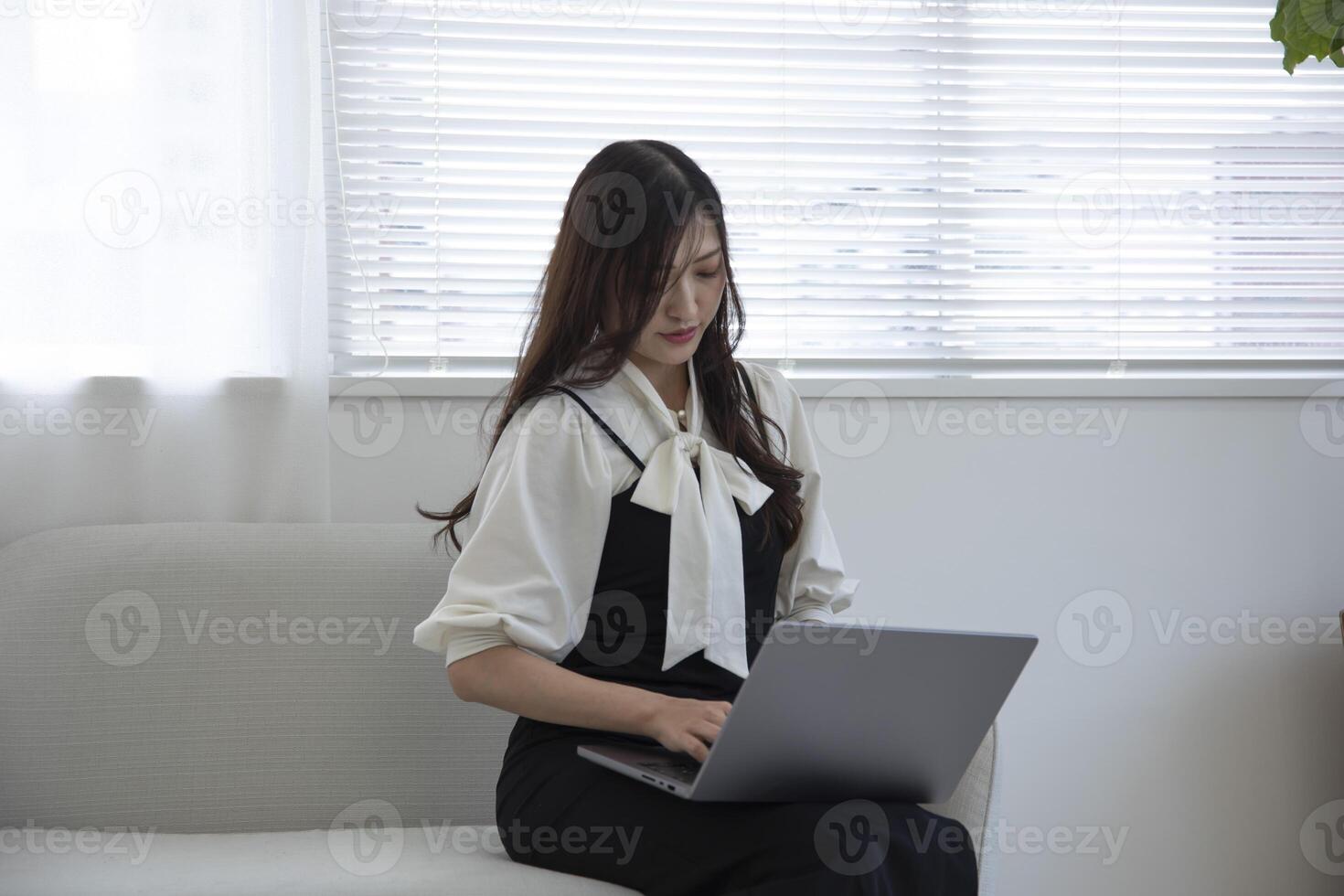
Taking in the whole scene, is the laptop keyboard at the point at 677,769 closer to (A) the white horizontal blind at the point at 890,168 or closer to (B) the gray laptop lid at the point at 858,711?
(B) the gray laptop lid at the point at 858,711

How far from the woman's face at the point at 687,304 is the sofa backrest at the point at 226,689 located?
0.53 metres

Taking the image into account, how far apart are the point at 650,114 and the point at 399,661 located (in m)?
1.02

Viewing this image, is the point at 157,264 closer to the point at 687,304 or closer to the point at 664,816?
the point at 687,304

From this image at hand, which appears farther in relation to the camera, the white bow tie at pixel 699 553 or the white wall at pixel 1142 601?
the white wall at pixel 1142 601

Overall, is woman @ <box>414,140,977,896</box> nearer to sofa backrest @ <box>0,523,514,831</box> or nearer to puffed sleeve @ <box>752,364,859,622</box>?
puffed sleeve @ <box>752,364,859,622</box>

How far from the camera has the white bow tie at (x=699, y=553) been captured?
1.42 m

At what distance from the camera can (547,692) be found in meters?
1.33

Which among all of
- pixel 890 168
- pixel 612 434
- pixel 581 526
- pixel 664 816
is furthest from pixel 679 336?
pixel 890 168

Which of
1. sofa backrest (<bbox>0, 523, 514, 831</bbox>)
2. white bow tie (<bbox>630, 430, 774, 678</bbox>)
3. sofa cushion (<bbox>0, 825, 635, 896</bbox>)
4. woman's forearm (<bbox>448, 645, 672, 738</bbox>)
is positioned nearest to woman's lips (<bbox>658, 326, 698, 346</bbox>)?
white bow tie (<bbox>630, 430, 774, 678</bbox>)

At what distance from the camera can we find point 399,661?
5.74 ft

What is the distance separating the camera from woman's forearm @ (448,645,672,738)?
132cm

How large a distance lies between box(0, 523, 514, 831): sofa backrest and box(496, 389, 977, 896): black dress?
32 cm

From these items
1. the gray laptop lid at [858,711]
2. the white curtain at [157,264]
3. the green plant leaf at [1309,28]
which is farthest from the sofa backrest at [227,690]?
the green plant leaf at [1309,28]

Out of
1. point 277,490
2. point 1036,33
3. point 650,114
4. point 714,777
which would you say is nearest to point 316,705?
point 277,490
